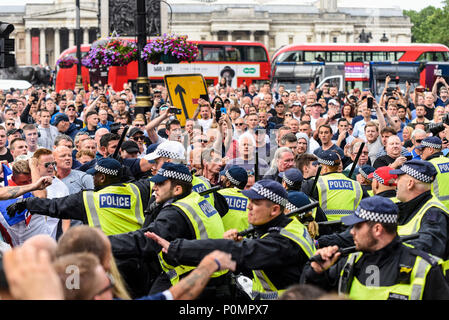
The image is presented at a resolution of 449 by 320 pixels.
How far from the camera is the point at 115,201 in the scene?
585 centimetres

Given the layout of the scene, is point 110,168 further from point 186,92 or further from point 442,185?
point 186,92

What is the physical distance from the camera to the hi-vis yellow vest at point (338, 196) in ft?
22.8

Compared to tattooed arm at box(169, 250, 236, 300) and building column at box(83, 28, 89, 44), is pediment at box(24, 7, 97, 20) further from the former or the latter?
tattooed arm at box(169, 250, 236, 300)

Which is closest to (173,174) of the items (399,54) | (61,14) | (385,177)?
(385,177)

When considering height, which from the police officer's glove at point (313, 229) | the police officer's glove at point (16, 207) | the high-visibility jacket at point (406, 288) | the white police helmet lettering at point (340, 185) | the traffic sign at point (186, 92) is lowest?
the high-visibility jacket at point (406, 288)

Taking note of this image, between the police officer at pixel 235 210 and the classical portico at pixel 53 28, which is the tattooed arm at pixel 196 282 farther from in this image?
the classical portico at pixel 53 28

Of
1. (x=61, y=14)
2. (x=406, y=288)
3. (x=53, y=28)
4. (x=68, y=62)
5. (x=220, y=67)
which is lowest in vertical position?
(x=406, y=288)

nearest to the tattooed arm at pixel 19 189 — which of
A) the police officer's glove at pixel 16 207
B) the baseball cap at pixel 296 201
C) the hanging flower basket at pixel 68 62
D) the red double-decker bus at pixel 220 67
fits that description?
the police officer's glove at pixel 16 207

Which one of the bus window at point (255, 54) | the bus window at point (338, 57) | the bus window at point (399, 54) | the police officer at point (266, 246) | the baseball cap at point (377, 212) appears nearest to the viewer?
the baseball cap at point (377, 212)

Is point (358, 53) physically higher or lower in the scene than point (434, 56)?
higher

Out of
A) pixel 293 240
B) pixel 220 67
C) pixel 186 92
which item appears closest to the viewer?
Result: pixel 293 240

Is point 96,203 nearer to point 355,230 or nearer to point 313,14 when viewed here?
point 355,230

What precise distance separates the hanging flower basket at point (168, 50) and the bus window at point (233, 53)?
2230cm

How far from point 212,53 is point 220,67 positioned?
3.44 ft
